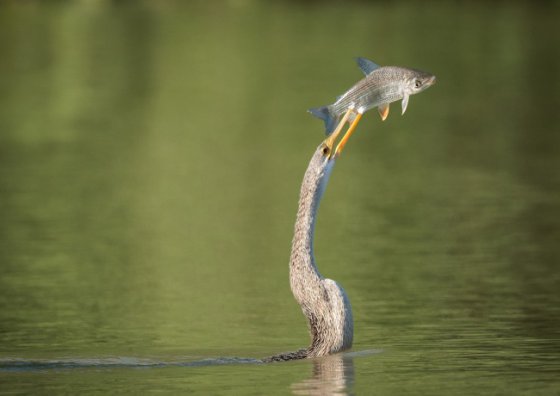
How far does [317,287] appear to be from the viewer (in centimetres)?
1730

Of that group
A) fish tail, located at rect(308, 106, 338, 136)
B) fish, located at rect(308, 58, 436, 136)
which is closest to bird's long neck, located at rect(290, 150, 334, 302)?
fish tail, located at rect(308, 106, 338, 136)

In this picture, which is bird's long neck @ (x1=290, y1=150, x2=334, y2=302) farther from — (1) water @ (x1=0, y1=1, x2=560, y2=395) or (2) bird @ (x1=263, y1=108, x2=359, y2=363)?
(1) water @ (x1=0, y1=1, x2=560, y2=395)

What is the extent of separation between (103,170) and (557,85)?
19453 millimetres

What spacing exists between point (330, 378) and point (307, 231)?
5.14 ft

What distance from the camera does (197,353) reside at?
1816 cm

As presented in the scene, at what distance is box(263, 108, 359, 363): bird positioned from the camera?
17219mm

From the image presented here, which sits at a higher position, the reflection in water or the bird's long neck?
the bird's long neck

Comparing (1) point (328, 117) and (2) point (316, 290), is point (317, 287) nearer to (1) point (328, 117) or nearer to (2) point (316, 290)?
(2) point (316, 290)

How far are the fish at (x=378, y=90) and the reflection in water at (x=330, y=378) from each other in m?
2.00

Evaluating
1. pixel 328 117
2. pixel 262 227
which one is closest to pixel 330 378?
pixel 328 117

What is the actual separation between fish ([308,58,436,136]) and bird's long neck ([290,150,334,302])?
35cm

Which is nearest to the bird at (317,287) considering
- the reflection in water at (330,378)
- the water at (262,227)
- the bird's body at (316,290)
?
the bird's body at (316,290)

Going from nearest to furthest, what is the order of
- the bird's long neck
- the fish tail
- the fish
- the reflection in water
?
the reflection in water < the fish tail < the fish < the bird's long neck

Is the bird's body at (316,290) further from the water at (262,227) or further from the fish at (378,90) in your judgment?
the fish at (378,90)
